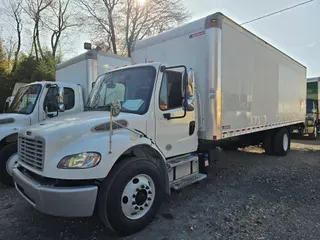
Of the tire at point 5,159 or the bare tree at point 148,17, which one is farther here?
the bare tree at point 148,17

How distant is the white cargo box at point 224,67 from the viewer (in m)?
4.69

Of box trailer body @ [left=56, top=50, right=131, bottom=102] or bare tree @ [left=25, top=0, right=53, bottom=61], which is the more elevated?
bare tree @ [left=25, top=0, right=53, bottom=61]

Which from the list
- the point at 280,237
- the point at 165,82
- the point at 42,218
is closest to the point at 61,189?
the point at 42,218

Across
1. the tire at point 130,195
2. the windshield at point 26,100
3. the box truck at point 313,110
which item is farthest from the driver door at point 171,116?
the box truck at point 313,110

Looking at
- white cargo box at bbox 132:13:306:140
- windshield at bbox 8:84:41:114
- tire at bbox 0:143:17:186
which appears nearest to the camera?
white cargo box at bbox 132:13:306:140

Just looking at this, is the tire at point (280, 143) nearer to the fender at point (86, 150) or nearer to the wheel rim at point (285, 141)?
the wheel rim at point (285, 141)

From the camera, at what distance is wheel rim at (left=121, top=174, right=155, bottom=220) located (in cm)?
331

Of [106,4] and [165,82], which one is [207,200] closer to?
[165,82]

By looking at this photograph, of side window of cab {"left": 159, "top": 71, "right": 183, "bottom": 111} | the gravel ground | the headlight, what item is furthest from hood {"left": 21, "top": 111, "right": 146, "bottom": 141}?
the gravel ground

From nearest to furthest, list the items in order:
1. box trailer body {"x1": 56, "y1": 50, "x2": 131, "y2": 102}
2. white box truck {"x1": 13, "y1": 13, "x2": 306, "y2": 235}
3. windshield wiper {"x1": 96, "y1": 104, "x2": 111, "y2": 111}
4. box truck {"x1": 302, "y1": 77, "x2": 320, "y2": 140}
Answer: white box truck {"x1": 13, "y1": 13, "x2": 306, "y2": 235} < windshield wiper {"x1": 96, "y1": 104, "x2": 111, "y2": 111} < box trailer body {"x1": 56, "y1": 50, "x2": 131, "y2": 102} < box truck {"x1": 302, "y1": 77, "x2": 320, "y2": 140}

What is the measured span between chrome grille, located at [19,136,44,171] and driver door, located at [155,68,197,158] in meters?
1.67

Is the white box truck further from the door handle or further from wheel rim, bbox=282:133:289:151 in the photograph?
wheel rim, bbox=282:133:289:151

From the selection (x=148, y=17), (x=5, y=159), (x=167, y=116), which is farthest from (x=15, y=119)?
(x=148, y=17)

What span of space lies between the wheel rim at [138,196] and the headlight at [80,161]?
594 mm
